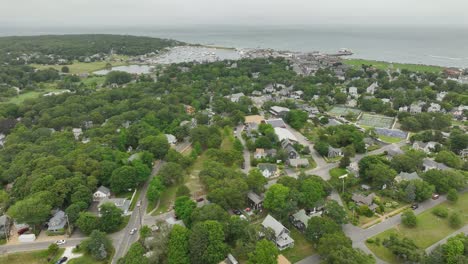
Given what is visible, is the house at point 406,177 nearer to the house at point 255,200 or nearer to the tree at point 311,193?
the tree at point 311,193

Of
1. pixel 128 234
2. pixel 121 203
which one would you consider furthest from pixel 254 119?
pixel 128 234

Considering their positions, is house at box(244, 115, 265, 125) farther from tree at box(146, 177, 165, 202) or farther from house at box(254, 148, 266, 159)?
tree at box(146, 177, 165, 202)

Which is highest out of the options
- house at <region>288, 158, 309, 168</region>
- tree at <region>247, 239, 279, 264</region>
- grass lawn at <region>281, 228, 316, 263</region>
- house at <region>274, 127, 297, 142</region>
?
tree at <region>247, 239, 279, 264</region>

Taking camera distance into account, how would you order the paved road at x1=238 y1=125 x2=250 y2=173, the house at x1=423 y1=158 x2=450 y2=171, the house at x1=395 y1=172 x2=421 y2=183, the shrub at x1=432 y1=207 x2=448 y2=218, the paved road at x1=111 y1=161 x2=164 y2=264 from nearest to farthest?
the paved road at x1=111 y1=161 x2=164 y2=264 → the shrub at x1=432 y1=207 x2=448 y2=218 → the house at x1=395 y1=172 x2=421 y2=183 → the house at x1=423 y1=158 x2=450 y2=171 → the paved road at x1=238 y1=125 x2=250 y2=173

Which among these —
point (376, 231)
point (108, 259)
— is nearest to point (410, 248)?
point (376, 231)

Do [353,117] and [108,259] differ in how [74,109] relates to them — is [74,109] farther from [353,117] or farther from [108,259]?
[353,117]

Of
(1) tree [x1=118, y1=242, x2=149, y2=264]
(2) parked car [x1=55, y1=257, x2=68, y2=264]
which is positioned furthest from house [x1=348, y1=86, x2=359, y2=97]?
(2) parked car [x1=55, y1=257, x2=68, y2=264]
